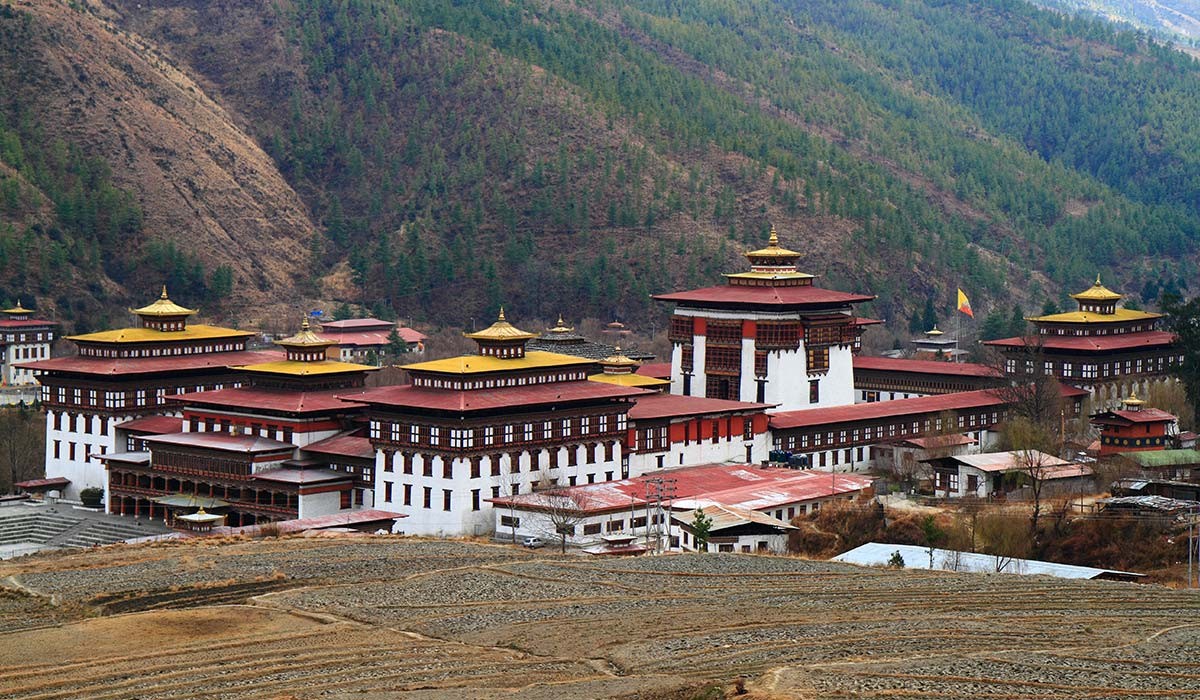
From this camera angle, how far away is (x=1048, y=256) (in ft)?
646

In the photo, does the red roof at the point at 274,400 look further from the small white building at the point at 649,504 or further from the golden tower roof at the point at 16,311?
the golden tower roof at the point at 16,311

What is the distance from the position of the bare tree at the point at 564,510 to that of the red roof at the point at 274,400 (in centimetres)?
1103

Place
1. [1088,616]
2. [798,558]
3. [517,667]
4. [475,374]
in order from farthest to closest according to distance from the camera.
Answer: [475,374] < [798,558] < [1088,616] < [517,667]

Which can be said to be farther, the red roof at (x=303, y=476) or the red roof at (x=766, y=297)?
the red roof at (x=766, y=297)

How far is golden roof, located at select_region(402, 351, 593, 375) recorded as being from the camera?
8631 cm

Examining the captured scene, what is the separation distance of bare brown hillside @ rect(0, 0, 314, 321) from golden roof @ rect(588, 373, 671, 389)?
66.9 meters

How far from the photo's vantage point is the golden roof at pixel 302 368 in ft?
301

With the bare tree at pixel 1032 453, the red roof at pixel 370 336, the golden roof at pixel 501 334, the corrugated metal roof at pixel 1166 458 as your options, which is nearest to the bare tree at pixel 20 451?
the golden roof at pixel 501 334

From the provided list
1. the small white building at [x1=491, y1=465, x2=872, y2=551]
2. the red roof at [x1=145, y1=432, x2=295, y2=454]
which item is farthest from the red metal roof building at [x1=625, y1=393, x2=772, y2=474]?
the red roof at [x1=145, y1=432, x2=295, y2=454]

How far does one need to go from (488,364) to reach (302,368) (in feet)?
30.5

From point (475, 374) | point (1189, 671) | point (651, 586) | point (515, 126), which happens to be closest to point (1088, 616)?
point (1189, 671)

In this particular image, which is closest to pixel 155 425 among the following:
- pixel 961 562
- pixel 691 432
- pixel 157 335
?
pixel 157 335

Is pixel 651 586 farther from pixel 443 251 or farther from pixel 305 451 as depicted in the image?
pixel 443 251

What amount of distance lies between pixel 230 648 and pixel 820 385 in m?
56.3
